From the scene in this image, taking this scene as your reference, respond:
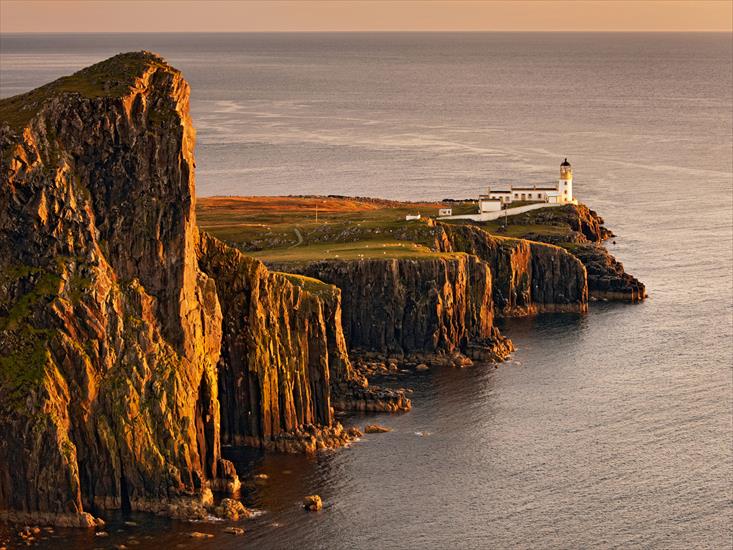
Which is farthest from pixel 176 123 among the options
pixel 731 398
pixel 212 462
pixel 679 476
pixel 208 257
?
pixel 731 398

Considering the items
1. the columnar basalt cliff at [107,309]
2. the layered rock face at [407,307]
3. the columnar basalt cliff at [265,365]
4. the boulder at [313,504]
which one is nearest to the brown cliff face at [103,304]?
the columnar basalt cliff at [107,309]

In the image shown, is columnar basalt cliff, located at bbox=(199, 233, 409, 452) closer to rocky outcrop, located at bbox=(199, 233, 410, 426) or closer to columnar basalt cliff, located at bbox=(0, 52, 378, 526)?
rocky outcrop, located at bbox=(199, 233, 410, 426)

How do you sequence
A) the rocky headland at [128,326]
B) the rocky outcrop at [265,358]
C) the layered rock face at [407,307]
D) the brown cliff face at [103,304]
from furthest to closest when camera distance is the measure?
the layered rock face at [407,307] → the rocky outcrop at [265,358] → the rocky headland at [128,326] → the brown cliff face at [103,304]

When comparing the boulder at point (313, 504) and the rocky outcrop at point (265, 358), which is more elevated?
the rocky outcrop at point (265, 358)

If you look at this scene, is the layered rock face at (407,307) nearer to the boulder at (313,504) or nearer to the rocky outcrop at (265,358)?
the rocky outcrop at (265,358)

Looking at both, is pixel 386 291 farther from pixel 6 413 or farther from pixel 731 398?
pixel 6 413

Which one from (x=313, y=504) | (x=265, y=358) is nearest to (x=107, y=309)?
(x=265, y=358)

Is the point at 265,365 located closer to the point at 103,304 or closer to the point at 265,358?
the point at 265,358

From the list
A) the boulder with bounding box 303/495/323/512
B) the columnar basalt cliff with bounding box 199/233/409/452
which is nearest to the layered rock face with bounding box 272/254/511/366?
the columnar basalt cliff with bounding box 199/233/409/452
